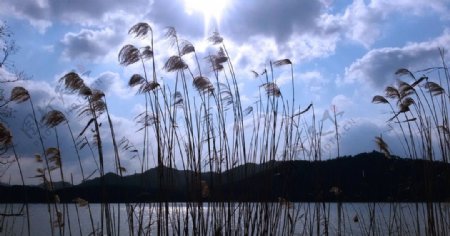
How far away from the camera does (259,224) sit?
3.75m

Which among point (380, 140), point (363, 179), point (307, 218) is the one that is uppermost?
point (380, 140)

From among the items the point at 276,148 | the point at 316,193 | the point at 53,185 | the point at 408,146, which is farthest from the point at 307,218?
the point at 53,185

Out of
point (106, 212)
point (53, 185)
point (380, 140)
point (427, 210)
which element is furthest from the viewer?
point (380, 140)

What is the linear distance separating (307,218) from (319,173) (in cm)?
47

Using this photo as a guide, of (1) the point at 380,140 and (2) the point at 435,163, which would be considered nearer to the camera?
(2) the point at 435,163

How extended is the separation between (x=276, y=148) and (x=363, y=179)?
1903mm

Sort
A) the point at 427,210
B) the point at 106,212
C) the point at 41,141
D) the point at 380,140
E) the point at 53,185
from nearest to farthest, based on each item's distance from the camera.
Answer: the point at 106,212
the point at 41,141
the point at 427,210
the point at 53,185
the point at 380,140

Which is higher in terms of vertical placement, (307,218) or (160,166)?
(160,166)

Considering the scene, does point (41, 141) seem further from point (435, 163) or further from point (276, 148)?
point (435, 163)

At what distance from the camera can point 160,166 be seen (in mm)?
3500

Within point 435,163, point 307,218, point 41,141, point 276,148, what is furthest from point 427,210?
point 41,141

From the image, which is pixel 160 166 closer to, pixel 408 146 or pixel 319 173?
pixel 319 173

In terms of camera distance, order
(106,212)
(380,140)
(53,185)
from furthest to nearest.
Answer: (380,140), (53,185), (106,212)

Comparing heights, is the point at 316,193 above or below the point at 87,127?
below
